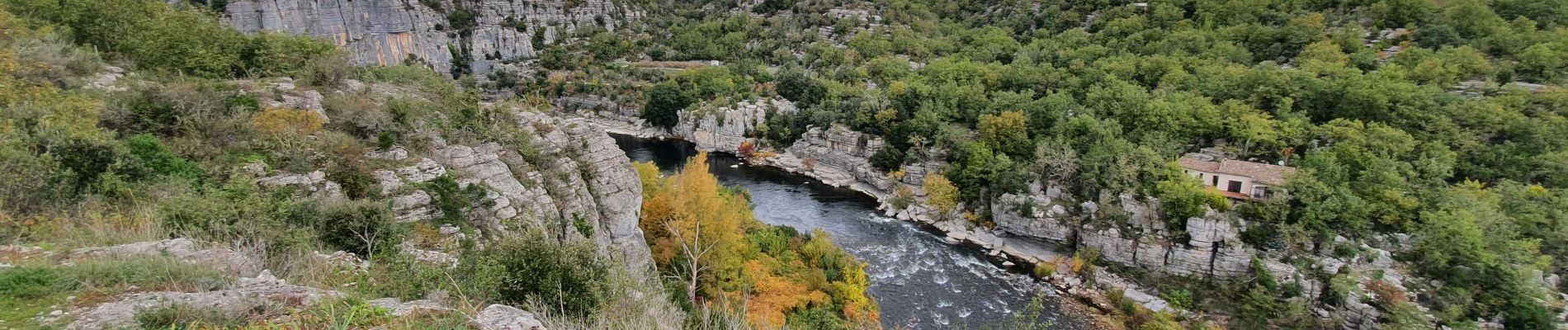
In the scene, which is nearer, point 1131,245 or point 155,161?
point 155,161

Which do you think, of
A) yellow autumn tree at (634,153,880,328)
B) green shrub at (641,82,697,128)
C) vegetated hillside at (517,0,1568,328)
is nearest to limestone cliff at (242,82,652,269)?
yellow autumn tree at (634,153,880,328)

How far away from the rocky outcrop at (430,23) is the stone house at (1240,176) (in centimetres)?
5738

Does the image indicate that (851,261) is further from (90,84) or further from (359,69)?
(90,84)

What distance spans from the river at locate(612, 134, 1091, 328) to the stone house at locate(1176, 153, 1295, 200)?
838 centimetres

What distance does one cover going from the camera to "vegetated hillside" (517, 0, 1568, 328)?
67.6 ft

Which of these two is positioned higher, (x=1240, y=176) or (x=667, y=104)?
(x=1240, y=176)

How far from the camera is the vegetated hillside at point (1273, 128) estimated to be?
67.6ft

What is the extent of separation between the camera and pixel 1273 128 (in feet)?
94.5

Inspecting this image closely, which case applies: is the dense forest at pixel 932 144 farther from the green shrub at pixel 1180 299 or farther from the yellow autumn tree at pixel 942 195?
the green shrub at pixel 1180 299

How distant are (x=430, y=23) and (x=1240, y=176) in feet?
228

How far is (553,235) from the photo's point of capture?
12789mm

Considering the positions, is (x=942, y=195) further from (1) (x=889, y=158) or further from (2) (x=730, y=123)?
(2) (x=730, y=123)

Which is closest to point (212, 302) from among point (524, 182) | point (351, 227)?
point (351, 227)

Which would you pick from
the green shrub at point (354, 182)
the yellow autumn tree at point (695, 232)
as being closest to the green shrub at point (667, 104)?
the yellow autumn tree at point (695, 232)
